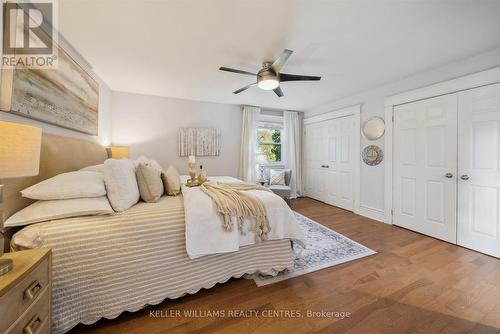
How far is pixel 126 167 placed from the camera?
5.56 ft

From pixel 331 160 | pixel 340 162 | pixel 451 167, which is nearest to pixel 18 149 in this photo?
pixel 451 167

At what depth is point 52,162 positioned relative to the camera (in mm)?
1562

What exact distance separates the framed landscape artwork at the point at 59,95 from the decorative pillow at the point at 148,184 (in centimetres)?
88

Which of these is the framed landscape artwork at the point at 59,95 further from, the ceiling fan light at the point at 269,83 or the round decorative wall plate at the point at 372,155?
the round decorative wall plate at the point at 372,155

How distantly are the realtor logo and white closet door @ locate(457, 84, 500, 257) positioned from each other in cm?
449

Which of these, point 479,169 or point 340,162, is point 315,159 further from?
point 479,169

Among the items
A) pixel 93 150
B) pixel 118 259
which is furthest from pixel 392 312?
pixel 93 150

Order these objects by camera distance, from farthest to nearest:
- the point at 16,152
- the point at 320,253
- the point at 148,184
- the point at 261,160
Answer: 1. the point at 261,160
2. the point at 320,253
3. the point at 148,184
4. the point at 16,152

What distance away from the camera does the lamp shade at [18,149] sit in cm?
76

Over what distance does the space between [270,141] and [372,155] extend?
236 centimetres

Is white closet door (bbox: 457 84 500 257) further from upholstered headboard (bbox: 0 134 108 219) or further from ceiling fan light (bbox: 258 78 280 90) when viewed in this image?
upholstered headboard (bbox: 0 134 108 219)

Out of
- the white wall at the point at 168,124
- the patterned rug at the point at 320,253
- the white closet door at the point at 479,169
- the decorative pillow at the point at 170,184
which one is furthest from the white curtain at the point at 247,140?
the white closet door at the point at 479,169

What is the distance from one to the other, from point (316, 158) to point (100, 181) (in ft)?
14.4

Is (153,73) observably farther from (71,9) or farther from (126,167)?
(126,167)
